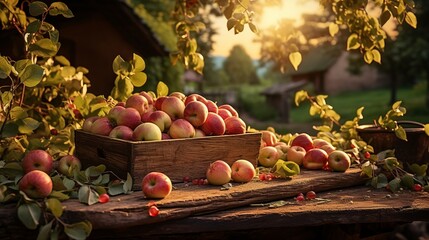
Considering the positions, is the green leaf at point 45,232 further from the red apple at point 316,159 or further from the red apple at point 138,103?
the red apple at point 316,159

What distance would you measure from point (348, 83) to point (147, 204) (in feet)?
147

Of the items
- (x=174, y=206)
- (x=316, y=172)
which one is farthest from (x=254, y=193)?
(x=316, y=172)

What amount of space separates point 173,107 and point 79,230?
104cm

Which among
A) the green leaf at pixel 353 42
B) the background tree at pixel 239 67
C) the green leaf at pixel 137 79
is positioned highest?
the background tree at pixel 239 67

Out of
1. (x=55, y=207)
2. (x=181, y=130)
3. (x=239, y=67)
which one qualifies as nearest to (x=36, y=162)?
(x=55, y=207)

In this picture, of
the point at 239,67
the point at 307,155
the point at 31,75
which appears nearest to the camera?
the point at 31,75

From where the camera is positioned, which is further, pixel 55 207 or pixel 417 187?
pixel 417 187

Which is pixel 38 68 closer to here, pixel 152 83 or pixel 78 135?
pixel 78 135

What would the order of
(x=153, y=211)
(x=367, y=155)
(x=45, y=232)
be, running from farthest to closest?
(x=367, y=155)
(x=153, y=211)
(x=45, y=232)

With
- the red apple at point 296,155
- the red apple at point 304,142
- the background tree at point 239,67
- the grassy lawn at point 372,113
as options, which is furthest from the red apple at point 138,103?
the background tree at point 239,67

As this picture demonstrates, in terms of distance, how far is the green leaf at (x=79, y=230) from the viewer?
2033 mm

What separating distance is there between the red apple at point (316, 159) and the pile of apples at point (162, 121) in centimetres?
49

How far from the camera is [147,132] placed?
262 cm

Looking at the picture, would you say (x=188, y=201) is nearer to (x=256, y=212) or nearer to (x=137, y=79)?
(x=256, y=212)
